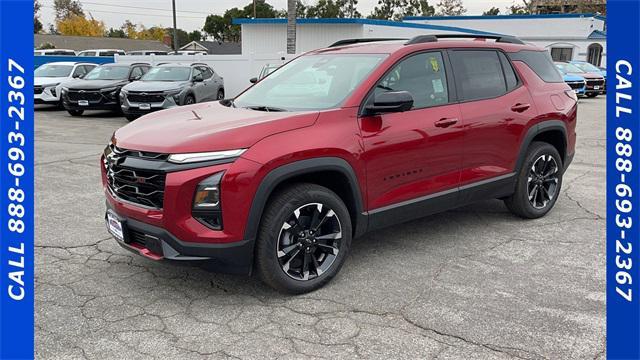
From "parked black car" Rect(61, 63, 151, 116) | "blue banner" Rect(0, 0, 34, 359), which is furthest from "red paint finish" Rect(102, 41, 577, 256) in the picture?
"parked black car" Rect(61, 63, 151, 116)

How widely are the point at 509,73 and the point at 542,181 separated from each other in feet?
4.15

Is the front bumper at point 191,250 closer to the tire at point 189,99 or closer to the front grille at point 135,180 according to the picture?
the front grille at point 135,180

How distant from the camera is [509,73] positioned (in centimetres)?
525

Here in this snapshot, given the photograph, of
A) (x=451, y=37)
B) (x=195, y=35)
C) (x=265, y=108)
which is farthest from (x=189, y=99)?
(x=195, y=35)

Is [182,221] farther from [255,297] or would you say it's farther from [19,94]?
[19,94]

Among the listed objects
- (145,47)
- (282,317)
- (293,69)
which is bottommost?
(282,317)

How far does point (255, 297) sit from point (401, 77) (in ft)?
6.99

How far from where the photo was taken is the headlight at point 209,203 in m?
3.32

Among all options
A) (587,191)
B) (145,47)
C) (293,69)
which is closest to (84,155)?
(293,69)

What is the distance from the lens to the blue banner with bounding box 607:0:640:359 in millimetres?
1845

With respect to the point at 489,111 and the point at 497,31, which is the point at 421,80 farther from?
the point at 497,31

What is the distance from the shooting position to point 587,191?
7035mm

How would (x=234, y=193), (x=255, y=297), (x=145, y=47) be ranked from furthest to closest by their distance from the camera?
(x=145, y=47), (x=255, y=297), (x=234, y=193)

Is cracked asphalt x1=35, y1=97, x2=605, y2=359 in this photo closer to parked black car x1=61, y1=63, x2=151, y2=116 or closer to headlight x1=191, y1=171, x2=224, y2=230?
headlight x1=191, y1=171, x2=224, y2=230
